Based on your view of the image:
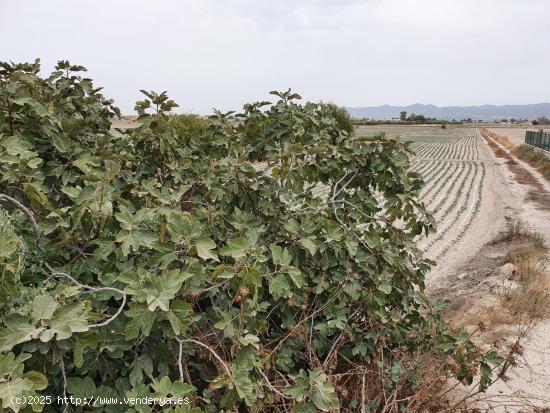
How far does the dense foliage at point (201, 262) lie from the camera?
1684 mm

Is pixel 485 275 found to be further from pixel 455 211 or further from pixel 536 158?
pixel 536 158

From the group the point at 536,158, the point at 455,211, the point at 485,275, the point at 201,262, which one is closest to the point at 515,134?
the point at 536,158

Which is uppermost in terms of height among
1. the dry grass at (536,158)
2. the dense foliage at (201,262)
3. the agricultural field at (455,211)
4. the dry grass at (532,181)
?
the dense foliage at (201,262)

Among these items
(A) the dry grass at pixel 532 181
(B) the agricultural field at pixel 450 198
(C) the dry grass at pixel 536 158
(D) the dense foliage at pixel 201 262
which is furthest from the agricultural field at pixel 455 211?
(C) the dry grass at pixel 536 158

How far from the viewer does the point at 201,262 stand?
2355 millimetres

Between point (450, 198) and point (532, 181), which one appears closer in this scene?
point (450, 198)

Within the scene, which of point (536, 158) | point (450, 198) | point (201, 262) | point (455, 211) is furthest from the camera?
point (536, 158)

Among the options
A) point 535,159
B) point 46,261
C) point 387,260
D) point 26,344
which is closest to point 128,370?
point 26,344

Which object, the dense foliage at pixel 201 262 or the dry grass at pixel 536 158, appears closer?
the dense foliage at pixel 201 262

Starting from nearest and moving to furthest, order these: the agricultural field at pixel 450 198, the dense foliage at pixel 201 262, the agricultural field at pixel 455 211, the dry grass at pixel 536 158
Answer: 1. the dense foliage at pixel 201 262
2. the agricultural field at pixel 455 211
3. the agricultural field at pixel 450 198
4. the dry grass at pixel 536 158

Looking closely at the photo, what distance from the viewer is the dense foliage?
168 centimetres

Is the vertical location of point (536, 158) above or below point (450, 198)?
above

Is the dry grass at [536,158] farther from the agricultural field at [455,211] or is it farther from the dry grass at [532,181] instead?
the agricultural field at [455,211]

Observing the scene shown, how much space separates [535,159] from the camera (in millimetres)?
26219
